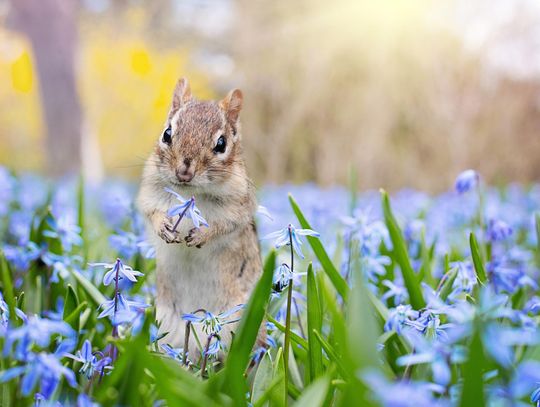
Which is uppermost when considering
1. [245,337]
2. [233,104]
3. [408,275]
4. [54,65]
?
[233,104]

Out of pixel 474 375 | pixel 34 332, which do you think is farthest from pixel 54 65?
pixel 474 375

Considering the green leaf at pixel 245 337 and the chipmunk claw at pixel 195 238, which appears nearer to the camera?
the green leaf at pixel 245 337

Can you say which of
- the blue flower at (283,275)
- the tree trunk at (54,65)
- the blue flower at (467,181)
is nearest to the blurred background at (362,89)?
the tree trunk at (54,65)

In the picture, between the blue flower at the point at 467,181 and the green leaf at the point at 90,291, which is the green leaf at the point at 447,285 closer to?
the blue flower at the point at 467,181

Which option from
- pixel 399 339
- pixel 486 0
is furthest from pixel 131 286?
pixel 486 0

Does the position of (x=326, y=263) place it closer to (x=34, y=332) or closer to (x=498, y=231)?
(x=498, y=231)

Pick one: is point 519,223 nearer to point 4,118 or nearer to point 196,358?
point 196,358

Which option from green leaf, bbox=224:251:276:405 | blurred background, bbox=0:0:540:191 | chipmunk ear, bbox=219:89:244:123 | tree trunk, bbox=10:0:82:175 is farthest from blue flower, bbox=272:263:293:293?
tree trunk, bbox=10:0:82:175
